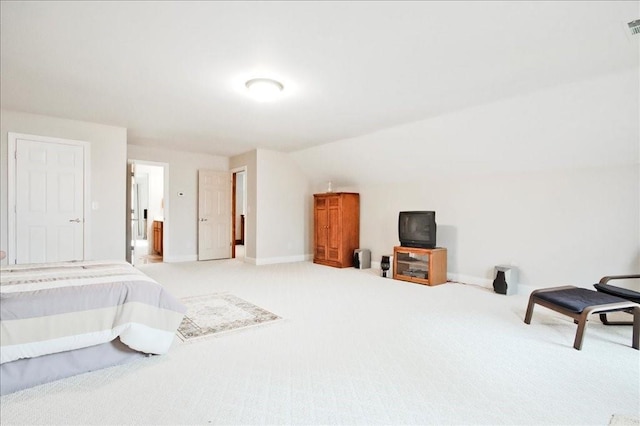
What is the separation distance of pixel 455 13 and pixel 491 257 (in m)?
3.63

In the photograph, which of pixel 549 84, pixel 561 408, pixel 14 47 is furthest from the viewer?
pixel 549 84

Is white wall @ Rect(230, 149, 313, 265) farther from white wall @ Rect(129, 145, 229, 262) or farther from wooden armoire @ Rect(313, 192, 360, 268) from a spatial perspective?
white wall @ Rect(129, 145, 229, 262)

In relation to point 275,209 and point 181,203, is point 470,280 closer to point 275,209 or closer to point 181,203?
point 275,209

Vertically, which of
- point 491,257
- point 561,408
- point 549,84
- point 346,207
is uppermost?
point 549,84

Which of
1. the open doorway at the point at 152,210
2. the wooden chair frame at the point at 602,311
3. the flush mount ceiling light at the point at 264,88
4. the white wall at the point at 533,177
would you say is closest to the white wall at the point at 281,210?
the white wall at the point at 533,177

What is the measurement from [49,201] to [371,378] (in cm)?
504

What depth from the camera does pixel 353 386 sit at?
2.03 meters

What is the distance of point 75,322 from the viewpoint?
6.85 ft

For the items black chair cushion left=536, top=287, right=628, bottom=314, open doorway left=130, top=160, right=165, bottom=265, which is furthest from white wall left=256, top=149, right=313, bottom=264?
black chair cushion left=536, top=287, right=628, bottom=314

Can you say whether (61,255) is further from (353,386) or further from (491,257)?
(491,257)

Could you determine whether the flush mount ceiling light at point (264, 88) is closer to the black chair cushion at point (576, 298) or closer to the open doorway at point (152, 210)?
the black chair cushion at point (576, 298)

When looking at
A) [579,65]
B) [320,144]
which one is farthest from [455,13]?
[320,144]

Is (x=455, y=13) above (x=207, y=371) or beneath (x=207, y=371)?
above

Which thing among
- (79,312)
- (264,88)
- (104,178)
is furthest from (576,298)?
(104,178)
